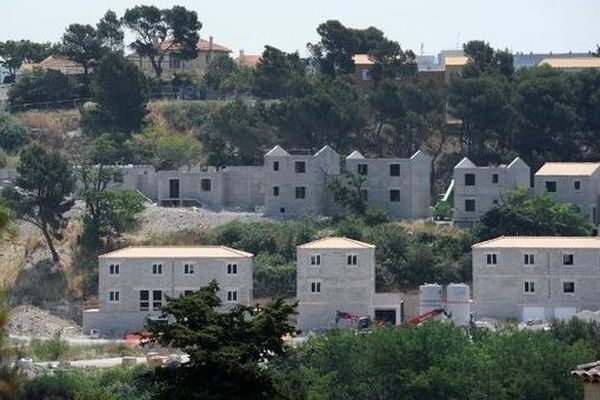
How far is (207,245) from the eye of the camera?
6875 cm

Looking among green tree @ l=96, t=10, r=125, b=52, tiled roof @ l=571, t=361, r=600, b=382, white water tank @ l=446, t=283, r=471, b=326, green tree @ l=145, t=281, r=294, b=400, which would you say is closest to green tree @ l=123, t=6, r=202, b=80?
green tree @ l=96, t=10, r=125, b=52

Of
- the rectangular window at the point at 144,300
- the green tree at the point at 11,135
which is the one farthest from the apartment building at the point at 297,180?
the green tree at the point at 11,135

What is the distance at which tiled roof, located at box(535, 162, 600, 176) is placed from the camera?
226 ft

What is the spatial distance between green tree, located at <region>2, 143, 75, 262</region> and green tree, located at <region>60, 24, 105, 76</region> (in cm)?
1621

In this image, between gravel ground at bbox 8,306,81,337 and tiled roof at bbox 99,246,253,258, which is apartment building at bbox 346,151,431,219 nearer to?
tiled roof at bbox 99,246,253,258

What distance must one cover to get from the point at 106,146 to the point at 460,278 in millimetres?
15061

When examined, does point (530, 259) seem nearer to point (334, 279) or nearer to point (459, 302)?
point (459, 302)

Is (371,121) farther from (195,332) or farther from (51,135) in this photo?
(195,332)

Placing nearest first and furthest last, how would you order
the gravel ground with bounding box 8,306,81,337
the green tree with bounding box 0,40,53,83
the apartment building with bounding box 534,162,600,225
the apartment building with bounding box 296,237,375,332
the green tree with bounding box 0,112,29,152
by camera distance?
1. the apartment building with bounding box 296,237,375,332
2. the gravel ground with bounding box 8,306,81,337
3. the apartment building with bounding box 534,162,600,225
4. the green tree with bounding box 0,112,29,152
5. the green tree with bounding box 0,40,53,83

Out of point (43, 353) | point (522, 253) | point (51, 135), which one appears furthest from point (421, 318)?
point (51, 135)

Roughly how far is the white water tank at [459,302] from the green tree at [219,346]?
102 feet

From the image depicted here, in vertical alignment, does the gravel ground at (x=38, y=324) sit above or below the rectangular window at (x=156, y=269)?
below

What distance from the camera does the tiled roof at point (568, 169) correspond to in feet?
226

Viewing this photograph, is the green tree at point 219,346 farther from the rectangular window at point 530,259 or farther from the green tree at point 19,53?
the green tree at point 19,53
